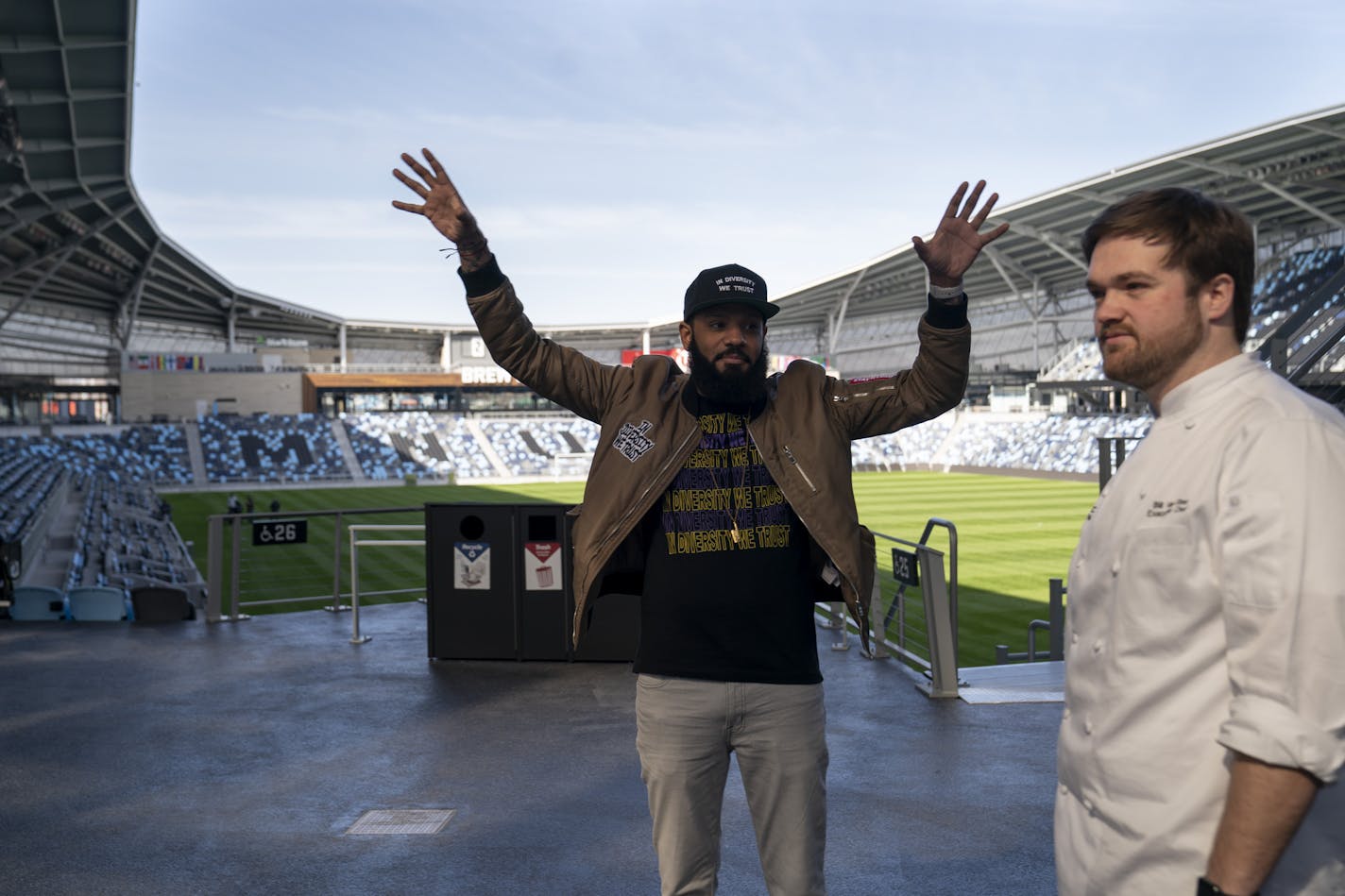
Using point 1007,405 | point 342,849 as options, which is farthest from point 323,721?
point 1007,405

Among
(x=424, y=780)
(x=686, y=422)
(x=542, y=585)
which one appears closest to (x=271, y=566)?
(x=542, y=585)

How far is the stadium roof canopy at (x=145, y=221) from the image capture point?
86.4 feet

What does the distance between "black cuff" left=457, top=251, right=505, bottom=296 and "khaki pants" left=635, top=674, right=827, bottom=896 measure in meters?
1.25

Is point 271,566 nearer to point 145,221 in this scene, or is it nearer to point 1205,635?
point 1205,635

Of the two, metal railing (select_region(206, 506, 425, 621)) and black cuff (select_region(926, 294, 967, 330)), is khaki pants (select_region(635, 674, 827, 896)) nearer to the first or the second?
black cuff (select_region(926, 294, 967, 330))

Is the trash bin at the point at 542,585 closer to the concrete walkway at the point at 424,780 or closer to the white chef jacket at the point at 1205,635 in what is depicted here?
the concrete walkway at the point at 424,780

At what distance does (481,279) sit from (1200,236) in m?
1.99

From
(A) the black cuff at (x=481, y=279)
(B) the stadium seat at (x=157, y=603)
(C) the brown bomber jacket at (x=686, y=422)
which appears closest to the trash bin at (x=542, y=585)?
(B) the stadium seat at (x=157, y=603)

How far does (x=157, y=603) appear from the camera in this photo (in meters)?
10.5

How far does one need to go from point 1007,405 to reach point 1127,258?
68.9m

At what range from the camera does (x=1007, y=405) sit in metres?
67.4

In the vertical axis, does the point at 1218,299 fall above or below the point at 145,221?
below

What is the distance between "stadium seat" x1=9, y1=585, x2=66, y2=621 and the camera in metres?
10.6

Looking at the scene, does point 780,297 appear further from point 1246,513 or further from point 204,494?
point 1246,513
